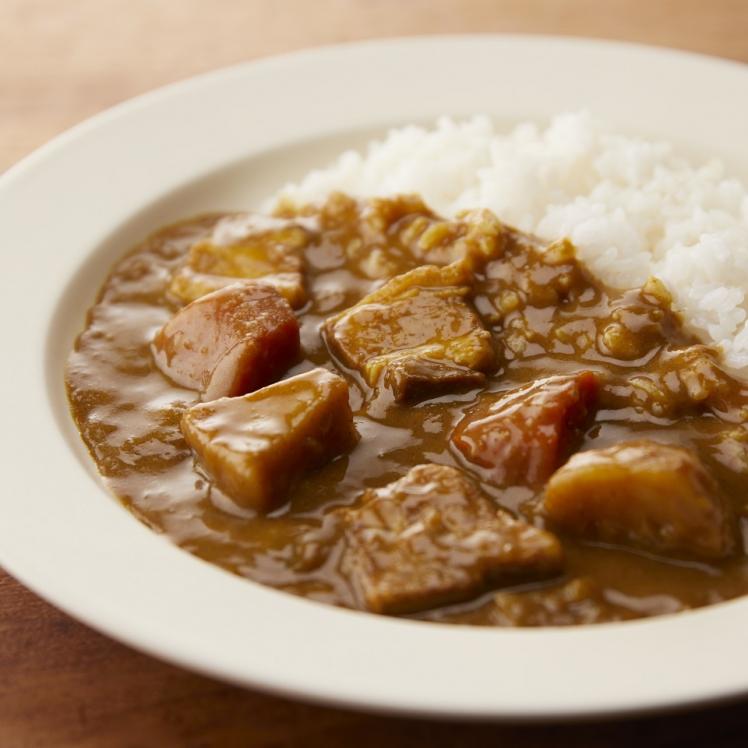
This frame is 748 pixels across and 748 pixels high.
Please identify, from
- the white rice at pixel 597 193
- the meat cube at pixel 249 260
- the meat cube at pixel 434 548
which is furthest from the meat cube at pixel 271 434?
the white rice at pixel 597 193

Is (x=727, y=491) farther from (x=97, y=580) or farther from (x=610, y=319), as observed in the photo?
(x=97, y=580)

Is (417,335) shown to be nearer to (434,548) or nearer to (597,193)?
(434,548)

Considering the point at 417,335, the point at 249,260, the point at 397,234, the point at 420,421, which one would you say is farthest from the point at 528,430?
the point at 249,260

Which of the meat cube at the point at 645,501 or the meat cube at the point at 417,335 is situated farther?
the meat cube at the point at 417,335

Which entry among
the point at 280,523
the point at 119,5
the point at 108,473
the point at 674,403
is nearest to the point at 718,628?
the point at 674,403

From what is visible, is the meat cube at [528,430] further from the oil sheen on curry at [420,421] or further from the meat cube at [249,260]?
the meat cube at [249,260]

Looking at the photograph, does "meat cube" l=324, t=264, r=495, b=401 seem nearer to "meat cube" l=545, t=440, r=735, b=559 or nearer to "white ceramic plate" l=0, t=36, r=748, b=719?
"meat cube" l=545, t=440, r=735, b=559
